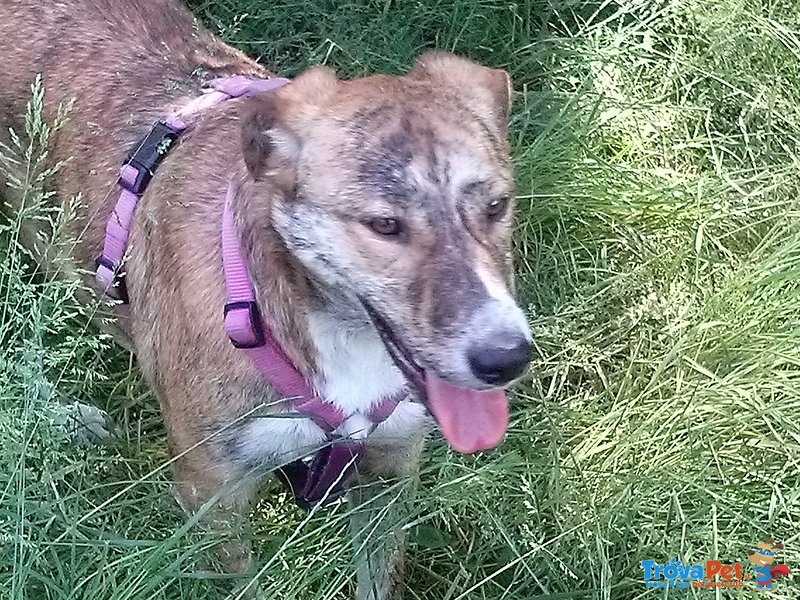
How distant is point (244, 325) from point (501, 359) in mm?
564

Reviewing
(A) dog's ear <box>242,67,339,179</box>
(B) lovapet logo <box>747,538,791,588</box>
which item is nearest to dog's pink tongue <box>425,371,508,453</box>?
(A) dog's ear <box>242,67,339,179</box>

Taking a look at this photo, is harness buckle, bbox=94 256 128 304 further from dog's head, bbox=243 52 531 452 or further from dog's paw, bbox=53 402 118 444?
dog's head, bbox=243 52 531 452

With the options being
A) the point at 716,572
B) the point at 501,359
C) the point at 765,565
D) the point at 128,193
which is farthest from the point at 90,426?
the point at 765,565

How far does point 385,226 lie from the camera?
73.9 inches

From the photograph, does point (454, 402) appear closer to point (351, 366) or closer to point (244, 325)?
point (351, 366)

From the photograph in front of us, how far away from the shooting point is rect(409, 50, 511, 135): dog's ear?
2127 millimetres

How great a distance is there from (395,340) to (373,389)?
259 mm

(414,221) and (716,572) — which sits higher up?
(414,221)

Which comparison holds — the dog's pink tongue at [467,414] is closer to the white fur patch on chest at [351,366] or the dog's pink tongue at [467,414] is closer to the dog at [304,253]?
the dog at [304,253]

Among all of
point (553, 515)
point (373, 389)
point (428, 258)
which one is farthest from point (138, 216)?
point (553, 515)

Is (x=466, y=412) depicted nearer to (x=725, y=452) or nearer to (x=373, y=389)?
(x=373, y=389)

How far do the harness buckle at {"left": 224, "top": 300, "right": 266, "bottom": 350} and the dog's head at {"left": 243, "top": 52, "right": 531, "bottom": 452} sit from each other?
169 mm

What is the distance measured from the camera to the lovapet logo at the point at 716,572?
237 centimetres

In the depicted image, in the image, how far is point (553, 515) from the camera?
2.59 metres
